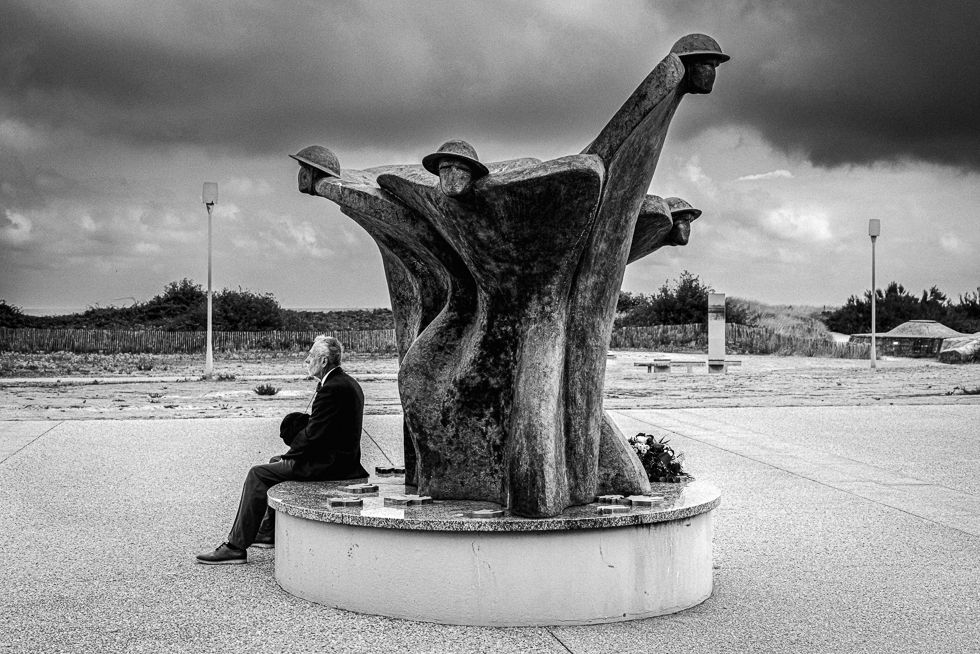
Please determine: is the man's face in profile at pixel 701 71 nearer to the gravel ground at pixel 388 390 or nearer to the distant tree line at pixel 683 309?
the gravel ground at pixel 388 390

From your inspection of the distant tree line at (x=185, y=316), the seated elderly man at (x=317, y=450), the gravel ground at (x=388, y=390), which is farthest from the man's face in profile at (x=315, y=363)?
the distant tree line at (x=185, y=316)

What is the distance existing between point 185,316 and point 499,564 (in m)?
67.7

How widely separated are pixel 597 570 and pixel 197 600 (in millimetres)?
2599

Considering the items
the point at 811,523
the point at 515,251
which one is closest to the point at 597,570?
the point at 515,251

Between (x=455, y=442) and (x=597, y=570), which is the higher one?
(x=455, y=442)

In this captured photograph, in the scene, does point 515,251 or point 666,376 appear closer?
point 515,251

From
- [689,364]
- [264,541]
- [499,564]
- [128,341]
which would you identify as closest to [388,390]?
[689,364]

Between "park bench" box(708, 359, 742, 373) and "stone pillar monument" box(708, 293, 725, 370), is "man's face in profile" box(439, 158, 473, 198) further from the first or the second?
"stone pillar monument" box(708, 293, 725, 370)

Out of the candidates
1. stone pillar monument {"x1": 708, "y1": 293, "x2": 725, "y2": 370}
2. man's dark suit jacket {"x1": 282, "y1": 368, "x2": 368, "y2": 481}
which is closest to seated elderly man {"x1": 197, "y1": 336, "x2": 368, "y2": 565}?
man's dark suit jacket {"x1": 282, "y1": 368, "x2": 368, "y2": 481}

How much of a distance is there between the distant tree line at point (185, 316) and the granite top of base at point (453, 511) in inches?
2338

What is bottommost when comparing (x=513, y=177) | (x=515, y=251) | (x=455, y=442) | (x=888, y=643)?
(x=888, y=643)

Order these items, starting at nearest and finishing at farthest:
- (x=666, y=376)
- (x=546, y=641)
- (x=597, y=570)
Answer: (x=546, y=641) → (x=597, y=570) → (x=666, y=376)

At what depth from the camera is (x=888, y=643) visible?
19.6 ft

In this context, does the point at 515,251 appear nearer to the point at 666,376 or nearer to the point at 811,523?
the point at 811,523
